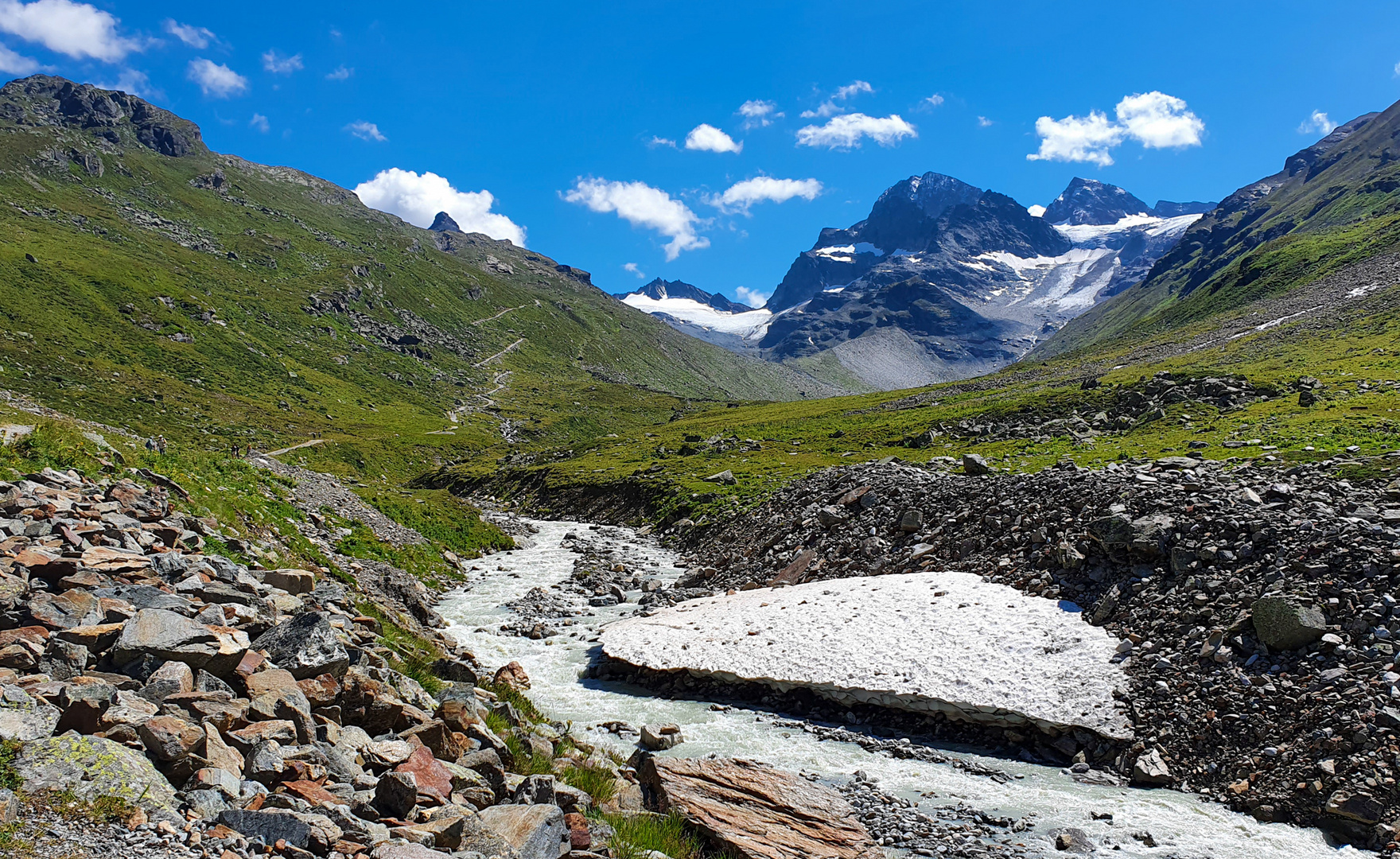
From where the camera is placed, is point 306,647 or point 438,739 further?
point 306,647

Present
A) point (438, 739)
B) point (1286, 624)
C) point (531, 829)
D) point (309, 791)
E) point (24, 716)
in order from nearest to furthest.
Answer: point (24, 716) → point (309, 791) → point (531, 829) → point (438, 739) → point (1286, 624)

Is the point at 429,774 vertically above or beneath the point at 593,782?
above

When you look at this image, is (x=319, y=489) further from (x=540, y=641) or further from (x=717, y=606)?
(x=717, y=606)

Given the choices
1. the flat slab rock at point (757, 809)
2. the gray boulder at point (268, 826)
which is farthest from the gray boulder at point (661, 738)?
the gray boulder at point (268, 826)

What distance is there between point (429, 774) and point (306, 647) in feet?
11.3

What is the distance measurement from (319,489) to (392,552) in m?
8.34

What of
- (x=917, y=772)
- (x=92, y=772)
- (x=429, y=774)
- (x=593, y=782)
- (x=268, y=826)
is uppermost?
(x=92, y=772)

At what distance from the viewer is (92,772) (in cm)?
691

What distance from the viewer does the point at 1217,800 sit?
15281 mm

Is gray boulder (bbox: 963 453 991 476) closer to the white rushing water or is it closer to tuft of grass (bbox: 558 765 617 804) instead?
the white rushing water

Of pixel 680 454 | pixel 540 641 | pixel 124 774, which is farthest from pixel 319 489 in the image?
pixel 680 454

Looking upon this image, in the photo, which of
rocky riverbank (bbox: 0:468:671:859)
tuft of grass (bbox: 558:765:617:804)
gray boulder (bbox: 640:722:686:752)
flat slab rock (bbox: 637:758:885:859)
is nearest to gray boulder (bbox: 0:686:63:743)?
rocky riverbank (bbox: 0:468:671:859)

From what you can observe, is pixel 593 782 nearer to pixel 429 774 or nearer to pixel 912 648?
pixel 429 774

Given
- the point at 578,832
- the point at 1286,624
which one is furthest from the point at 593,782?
the point at 1286,624
